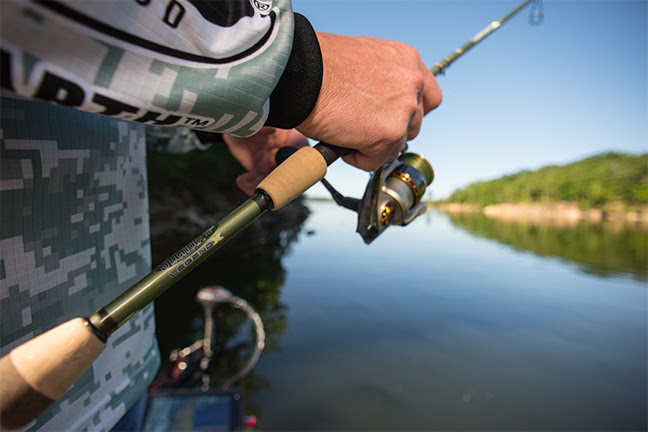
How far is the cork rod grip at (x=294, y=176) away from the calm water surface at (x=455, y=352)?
0.64 meters

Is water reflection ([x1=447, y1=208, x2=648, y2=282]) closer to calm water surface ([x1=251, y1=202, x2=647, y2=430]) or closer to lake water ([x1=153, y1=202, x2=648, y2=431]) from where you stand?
lake water ([x1=153, y1=202, x2=648, y2=431])

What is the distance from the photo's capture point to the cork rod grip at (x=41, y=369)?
0.61 metres

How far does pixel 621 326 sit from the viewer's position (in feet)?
57.1

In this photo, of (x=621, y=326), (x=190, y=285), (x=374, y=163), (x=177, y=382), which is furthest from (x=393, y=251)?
(x=374, y=163)

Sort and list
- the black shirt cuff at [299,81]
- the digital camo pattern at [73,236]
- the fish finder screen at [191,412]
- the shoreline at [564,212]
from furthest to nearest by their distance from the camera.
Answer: the shoreline at [564,212] < the fish finder screen at [191,412] < the black shirt cuff at [299,81] < the digital camo pattern at [73,236]

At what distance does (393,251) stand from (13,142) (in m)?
34.1

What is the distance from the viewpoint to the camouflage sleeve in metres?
0.52

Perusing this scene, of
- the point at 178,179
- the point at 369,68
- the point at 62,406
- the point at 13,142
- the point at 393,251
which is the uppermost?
the point at 178,179

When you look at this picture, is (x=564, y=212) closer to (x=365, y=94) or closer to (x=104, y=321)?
(x=365, y=94)

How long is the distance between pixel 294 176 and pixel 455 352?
1484 centimetres

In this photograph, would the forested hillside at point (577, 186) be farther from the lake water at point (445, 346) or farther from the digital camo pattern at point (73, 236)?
the digital camo pattern at point (73, 236)

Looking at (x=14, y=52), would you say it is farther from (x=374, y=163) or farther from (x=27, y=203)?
(x=374, y=163)

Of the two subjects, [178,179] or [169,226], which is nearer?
[169,226]

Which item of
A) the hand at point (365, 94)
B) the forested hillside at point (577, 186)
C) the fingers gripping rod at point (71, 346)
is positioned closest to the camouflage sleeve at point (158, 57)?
the hand at point (365, 94)
